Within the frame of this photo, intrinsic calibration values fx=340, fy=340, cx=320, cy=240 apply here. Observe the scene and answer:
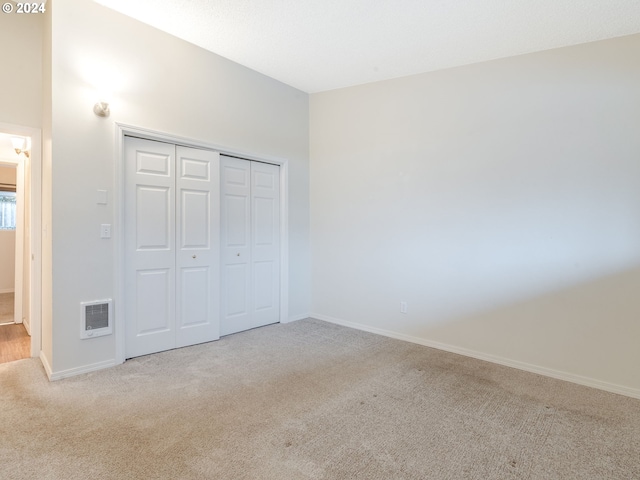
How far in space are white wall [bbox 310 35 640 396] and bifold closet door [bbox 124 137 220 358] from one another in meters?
1.58

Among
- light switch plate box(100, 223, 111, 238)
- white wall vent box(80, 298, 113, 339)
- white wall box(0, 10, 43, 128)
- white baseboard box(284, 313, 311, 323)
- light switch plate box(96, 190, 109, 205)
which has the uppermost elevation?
white wall box(0, 10, 43, 128)

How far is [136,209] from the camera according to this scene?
305 centimetres

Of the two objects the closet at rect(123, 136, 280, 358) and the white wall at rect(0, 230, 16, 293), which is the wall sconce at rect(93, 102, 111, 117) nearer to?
the closet at rect(123, 136, 280, 358)

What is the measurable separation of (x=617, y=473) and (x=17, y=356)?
4.51 metres

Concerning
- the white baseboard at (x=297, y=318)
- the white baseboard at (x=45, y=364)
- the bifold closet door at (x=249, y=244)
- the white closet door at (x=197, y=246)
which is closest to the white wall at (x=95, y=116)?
the white baseboard at (x=45, y=364)

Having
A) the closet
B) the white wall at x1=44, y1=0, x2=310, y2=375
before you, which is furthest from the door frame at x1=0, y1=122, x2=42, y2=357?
the closet

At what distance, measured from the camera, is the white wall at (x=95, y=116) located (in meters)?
2.62

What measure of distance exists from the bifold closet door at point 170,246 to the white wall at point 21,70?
0.92 metres

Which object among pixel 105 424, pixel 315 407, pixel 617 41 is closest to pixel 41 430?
pixel 105 424

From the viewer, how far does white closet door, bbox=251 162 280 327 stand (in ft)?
13.3

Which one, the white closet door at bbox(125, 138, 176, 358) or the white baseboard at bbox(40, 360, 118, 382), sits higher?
the white closet door at bbox(125, 138, 176, 358)

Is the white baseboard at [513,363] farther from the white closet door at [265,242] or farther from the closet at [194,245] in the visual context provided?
the closet at [194,245]

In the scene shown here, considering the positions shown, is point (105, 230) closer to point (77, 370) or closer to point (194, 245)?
point (194, 245)

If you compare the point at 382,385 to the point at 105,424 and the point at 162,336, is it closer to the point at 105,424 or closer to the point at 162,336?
the point at 105,424
